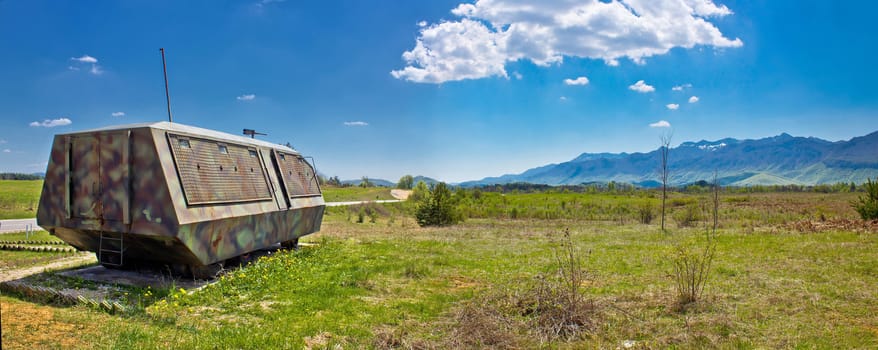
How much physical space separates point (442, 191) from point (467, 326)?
24165 mm

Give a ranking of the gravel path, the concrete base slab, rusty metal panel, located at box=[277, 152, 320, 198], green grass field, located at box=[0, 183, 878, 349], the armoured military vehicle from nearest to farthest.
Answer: green grass field, located at box=[0, 183, 878, 349], the armoured military vehicle, the concrete base slab, the gravel path, rusty metal panel, located at box=[277, 152, 320, 198]

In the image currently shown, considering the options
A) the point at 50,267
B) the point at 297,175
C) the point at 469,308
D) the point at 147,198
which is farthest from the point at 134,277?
the point at 469,308

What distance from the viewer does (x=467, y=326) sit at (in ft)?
24.6

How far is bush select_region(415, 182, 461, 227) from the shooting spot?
30.9m

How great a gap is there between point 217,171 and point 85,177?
2323 millimetres

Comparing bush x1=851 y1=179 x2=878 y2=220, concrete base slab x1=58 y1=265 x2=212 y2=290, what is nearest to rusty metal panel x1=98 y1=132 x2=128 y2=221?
A: concrete base slab x1=58 y1=265 x2=212 y2=290

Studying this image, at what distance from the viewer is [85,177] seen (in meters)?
9.52

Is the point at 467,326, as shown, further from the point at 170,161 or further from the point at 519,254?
the point at 519,254

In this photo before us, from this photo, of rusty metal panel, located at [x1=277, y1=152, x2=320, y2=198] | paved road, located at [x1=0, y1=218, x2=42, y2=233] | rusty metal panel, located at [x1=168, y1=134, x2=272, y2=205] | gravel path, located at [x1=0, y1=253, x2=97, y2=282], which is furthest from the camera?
paved road, located at [x1=0, y1=218, x2=42, y2=233]

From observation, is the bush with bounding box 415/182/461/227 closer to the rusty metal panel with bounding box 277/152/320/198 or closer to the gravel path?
the rusty metal panel with bounding box 277/152/320/198

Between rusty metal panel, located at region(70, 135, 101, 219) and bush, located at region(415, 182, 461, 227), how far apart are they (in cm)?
2233

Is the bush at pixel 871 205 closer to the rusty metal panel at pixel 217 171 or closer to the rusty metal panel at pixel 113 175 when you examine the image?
the rusty metal panel at pixel 217 171

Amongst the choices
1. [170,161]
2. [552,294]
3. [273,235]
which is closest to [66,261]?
[273,235]

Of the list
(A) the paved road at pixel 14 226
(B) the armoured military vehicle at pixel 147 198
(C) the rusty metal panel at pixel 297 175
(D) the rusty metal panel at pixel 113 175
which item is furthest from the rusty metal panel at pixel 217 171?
(A) the paved road at pixel 14 226
